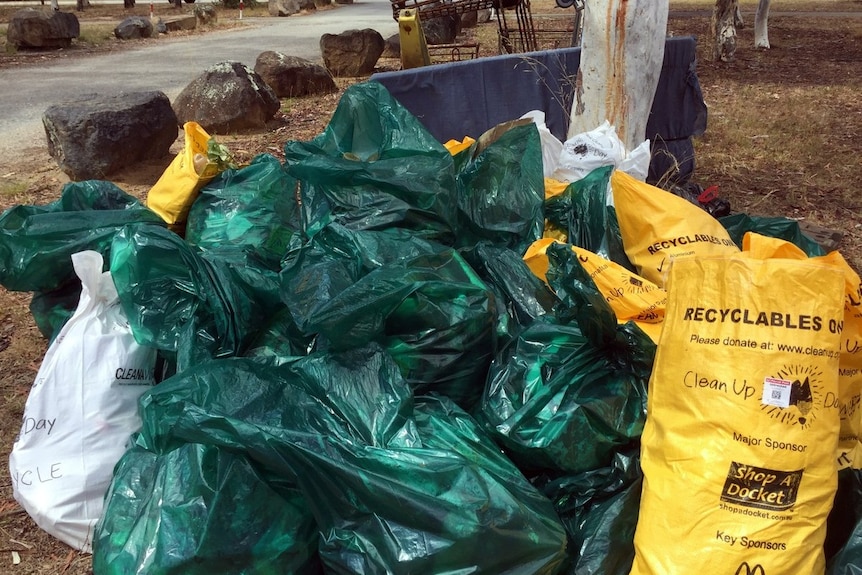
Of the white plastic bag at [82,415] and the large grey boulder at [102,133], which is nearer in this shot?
the white plastic bag at [82,415]

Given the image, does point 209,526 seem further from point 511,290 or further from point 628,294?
point 628,294

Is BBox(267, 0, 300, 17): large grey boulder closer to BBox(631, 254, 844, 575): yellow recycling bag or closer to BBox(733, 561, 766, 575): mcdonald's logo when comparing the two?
BBox(631, 254, 844, 575): yellow recycling bag

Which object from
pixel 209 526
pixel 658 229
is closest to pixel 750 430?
pixel 658 229

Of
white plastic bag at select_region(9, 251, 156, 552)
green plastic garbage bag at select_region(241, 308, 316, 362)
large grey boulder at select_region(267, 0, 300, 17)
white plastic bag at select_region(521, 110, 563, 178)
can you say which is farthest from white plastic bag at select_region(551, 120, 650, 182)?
large grey boulder at select_region(267, 0, 300, 17)

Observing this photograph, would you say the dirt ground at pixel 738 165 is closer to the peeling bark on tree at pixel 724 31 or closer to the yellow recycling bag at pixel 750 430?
the peeling bark on tree at pixel 724 31

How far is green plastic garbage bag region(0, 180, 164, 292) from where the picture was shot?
8.15ft

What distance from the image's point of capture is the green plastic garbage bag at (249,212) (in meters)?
2.74

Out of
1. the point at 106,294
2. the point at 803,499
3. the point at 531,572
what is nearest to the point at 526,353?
the point at 531,572

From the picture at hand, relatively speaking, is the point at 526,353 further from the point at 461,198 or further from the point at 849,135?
the point at 849,135

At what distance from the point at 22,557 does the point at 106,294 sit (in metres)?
0.78

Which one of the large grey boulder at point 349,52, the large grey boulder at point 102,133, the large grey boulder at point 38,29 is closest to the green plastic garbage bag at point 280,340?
the large grey boulder at point 102,133

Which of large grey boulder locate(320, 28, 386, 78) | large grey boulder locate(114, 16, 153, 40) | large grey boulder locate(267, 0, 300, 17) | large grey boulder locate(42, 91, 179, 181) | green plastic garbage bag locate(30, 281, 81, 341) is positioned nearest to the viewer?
green plastic garbage bag locate(30, 281, 81, 341)

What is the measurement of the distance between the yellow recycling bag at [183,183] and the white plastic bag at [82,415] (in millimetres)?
684

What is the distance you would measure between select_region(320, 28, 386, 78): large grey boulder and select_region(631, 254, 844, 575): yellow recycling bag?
784cm
